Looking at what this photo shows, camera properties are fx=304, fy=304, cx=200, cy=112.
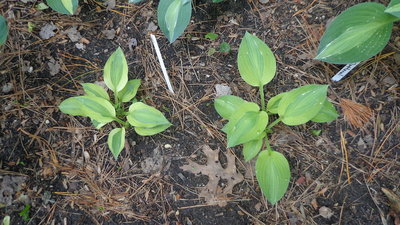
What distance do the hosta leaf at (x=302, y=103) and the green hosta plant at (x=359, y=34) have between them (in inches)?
7.2

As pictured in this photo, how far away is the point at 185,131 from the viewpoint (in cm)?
162

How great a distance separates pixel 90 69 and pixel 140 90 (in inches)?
13.2

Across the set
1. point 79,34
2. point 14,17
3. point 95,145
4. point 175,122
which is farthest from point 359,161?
point 14,17

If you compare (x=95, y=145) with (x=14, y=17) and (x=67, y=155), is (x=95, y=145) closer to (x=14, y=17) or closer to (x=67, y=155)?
(x=67, y=155)

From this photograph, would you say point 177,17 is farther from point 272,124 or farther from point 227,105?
point 272,124

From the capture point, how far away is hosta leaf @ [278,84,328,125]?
131 cm

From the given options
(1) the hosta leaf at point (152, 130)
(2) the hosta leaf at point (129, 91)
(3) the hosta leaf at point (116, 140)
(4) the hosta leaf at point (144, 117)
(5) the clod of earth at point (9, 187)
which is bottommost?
(5) the clod of earth at point (9, 187)

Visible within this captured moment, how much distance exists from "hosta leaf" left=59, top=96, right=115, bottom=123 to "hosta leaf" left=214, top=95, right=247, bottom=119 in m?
0.53

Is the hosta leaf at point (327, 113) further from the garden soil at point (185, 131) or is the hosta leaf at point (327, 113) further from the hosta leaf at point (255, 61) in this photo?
the hosta leaf at point (255, 61)

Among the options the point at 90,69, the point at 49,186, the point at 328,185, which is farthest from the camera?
the point at 90,69

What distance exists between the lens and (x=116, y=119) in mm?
1543

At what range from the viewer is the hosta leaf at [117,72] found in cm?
159

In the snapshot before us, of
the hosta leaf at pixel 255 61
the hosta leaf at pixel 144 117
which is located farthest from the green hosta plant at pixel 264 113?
the hosta leaf at pixel 144 117

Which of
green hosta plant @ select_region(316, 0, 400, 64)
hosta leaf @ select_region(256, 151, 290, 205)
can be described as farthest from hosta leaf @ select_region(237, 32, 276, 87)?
hosta leaf @ select_region(256, 151, 290, 205)
